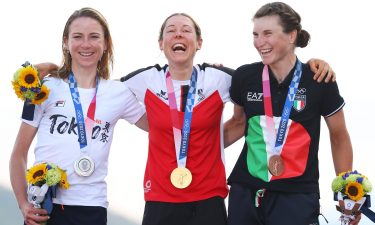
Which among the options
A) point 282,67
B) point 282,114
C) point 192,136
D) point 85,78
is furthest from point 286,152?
point 85,78

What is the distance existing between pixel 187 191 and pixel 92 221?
2.66ft

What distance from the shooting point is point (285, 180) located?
494 centimetres

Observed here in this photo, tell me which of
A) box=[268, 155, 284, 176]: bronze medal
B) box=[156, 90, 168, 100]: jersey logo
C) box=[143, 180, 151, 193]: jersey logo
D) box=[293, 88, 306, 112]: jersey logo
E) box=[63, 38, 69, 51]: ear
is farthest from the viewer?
box=[63, 38, 69, 51]: ear

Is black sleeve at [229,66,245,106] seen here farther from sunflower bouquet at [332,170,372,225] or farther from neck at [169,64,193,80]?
sunflower bouquet at [332,170,372,225]

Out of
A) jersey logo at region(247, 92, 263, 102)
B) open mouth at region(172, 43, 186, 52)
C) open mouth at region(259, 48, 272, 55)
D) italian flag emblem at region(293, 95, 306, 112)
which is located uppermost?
open mouth at region(172, 43, 186, 52)

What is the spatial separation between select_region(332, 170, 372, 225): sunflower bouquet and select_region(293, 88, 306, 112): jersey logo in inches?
25.2

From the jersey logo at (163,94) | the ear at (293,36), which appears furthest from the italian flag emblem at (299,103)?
the jersey logo at (163,94)

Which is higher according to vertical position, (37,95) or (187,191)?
(37,95)

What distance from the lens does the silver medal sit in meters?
5.00

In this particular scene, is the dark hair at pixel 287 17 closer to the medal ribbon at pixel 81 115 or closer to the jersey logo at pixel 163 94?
the jersey logo at pixel 163 94

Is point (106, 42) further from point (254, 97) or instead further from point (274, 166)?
point (274, 166)

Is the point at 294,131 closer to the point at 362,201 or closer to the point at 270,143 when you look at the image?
the point at 270,143

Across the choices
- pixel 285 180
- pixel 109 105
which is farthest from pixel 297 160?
pixel 109 105

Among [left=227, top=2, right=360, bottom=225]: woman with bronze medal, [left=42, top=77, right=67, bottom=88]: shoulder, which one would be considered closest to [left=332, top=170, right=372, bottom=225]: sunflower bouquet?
[left=227, top=2, right=360, bottom=225]: woman with bronze medal
